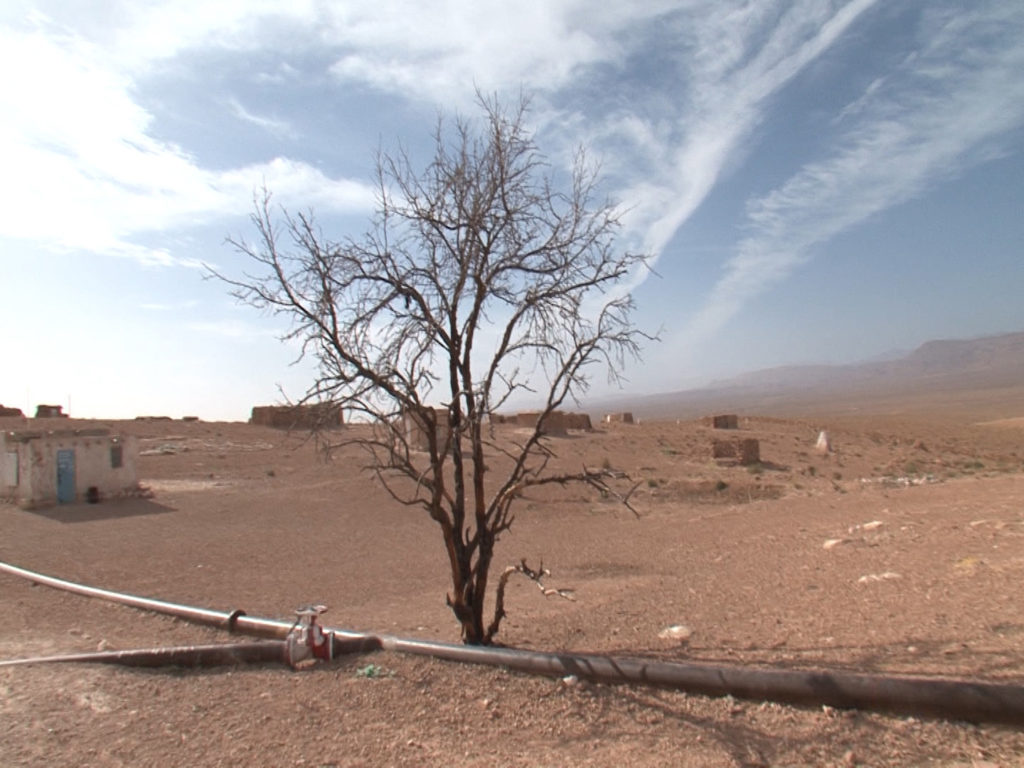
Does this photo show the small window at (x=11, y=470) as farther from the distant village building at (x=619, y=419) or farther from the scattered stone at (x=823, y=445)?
the distant village building at (x=619, y=419)

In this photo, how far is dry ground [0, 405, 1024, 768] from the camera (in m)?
4.37

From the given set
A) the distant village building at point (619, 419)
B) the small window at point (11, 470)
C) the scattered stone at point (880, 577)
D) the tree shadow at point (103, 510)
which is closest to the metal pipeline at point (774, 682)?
the scattered stone at point (880, 577)

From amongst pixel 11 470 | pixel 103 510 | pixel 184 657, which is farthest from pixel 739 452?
pixel 184 657

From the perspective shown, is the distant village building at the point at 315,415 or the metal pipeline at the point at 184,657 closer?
the metal pipeline at the point at 184,657

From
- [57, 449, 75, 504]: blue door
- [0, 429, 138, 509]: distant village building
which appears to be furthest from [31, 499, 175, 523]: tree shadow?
[0, 429, 138, 509]: distant village building

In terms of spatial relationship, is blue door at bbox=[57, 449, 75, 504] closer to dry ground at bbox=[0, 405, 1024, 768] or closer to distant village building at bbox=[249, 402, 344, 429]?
dry ground at bbox=[0, 405, 1024, 768]

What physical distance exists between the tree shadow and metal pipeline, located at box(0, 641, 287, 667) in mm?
14651

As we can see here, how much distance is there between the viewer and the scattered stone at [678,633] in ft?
24.0

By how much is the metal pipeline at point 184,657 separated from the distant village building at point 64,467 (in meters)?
17.3

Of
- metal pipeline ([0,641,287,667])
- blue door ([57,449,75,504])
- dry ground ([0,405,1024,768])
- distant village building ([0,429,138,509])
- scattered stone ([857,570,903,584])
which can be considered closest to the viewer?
dry ground ([0,405,1024,768])

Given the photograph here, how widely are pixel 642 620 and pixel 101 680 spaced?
536 centimetres

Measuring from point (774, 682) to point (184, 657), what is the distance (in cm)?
440

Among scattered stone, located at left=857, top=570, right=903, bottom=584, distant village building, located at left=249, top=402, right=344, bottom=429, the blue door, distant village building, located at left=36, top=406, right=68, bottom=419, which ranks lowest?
scattered stone, located at left=857, top=570, right=903, bottom=584

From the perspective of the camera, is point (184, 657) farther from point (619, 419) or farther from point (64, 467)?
point (619, 419)
